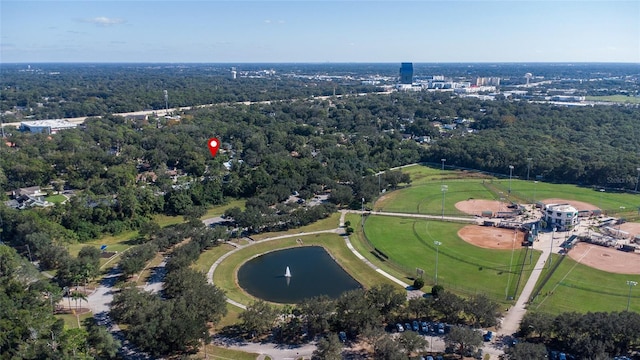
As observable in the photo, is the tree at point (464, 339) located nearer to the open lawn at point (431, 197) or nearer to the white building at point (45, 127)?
the open lawn at point (431, 197)

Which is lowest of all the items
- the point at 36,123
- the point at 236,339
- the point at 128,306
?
the point at 236,339

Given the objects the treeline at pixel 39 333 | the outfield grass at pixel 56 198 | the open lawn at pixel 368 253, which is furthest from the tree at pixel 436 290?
the outfield grass at pixel 56 198

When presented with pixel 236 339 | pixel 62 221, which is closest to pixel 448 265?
pixel 236 339

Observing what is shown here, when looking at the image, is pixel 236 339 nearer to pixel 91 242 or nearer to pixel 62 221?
pixel 91 242

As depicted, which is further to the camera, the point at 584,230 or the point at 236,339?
the point at 584,230

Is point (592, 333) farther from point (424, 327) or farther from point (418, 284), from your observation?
point (418, 284)
